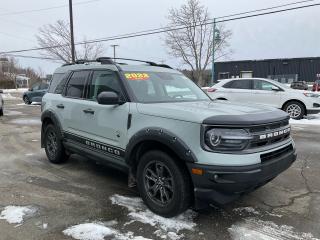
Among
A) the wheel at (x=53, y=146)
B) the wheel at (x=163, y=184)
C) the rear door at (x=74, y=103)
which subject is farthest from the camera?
the wheel at (x=53, y=146)

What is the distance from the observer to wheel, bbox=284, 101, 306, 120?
12.9 metres

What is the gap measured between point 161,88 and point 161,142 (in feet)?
4.26

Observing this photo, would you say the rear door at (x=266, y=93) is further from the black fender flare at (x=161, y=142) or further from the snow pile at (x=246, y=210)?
the black fender flare at (x=161, y=142)

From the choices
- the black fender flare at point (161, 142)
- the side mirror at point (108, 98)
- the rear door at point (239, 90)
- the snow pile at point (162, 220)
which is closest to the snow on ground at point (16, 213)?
the snow pile at point (162, 220)

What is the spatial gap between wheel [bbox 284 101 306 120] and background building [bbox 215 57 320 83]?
4220cm

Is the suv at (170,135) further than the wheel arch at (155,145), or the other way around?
the wheel arch at (155,145)

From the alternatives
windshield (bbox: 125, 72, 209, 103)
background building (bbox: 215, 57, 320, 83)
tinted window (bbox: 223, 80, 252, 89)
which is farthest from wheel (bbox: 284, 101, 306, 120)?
background building (bbox: 215, 57, 320, 83)

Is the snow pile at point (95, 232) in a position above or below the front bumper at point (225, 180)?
below

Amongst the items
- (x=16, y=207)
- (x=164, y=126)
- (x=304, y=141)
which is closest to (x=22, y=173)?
(x=16, y=207)

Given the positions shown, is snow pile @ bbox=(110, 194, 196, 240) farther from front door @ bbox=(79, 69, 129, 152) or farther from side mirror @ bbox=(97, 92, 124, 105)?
side mirror @ bbox=(97, 92, 124, 105)

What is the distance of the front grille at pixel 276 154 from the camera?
12.2 feet

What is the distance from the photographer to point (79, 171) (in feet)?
20.0

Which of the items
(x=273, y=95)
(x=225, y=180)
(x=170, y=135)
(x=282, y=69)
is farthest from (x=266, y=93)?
(x=282, y=69)

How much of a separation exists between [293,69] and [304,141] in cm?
5035
